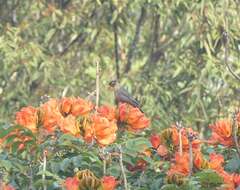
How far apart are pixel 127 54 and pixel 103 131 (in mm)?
4964

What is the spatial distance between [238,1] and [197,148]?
13.1 feet

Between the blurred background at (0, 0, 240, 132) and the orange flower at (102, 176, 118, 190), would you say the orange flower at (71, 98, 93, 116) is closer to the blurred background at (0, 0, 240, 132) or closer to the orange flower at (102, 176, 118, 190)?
the orange flower at (102, 176, 118, 190)

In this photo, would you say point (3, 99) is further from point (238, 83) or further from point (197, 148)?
point (197, 148)

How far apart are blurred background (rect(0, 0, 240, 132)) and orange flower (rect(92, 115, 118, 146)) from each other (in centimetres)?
350

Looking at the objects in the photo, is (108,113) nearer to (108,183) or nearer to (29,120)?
(29,120)

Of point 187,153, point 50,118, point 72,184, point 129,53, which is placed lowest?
point 72,184

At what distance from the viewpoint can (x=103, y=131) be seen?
226cm

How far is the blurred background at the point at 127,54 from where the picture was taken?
607 centimetres

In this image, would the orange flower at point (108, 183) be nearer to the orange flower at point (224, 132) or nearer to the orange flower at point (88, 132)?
the orange flower at point (88, 132)

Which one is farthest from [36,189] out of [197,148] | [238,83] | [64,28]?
[64,28]

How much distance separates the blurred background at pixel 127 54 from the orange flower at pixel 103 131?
3500 mm

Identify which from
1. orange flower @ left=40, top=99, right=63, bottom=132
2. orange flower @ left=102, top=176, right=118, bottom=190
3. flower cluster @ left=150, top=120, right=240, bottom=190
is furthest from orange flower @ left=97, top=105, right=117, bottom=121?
orange flower @ left=102, top=176, right=118, bottom=190

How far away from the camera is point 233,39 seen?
618 cm

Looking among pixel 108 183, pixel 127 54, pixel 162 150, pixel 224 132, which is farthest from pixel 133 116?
pixel 127 54
